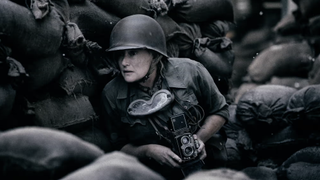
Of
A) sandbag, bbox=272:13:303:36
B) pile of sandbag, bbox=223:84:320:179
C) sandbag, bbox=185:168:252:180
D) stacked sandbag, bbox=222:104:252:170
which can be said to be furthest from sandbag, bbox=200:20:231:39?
sandbag, bbox=185:168:252:180

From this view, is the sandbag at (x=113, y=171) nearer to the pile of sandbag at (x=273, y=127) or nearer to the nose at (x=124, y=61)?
the nose at (x=124, y=61)

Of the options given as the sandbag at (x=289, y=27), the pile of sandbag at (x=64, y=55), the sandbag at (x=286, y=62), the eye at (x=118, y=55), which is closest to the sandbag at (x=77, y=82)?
the pile of sandbag at (x=64, y=55)

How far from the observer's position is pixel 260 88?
187 inches

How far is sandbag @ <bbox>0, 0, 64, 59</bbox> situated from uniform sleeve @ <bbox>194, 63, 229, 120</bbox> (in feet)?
2.95

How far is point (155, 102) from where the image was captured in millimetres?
3395

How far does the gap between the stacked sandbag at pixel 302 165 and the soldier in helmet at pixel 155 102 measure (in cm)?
59

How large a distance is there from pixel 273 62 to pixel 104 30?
3027 millimetres

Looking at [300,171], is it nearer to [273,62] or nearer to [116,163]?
[116,163]

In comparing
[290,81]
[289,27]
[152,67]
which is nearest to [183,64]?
[152,67]

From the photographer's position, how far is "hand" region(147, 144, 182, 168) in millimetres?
3221

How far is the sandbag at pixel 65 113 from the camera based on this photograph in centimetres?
322

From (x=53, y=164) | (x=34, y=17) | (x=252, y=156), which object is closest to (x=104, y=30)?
(x=34, y=17)

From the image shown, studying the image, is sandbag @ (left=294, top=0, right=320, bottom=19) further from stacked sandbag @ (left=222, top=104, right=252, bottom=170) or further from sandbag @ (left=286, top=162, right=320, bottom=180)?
sandbag @ (left=286, top=162, right=320, bottom=180)

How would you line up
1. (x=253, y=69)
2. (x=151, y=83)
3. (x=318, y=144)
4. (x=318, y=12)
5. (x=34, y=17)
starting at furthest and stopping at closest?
(x=253, y=69) → (x=318, y=12) → (x=318, y=144) → (x=151, y=83) → (x=34, y=17)
